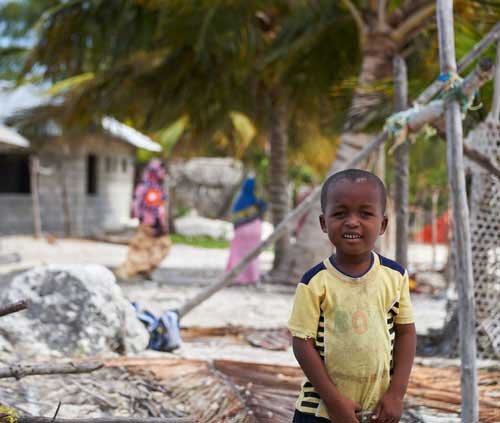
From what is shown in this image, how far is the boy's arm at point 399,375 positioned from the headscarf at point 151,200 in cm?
752

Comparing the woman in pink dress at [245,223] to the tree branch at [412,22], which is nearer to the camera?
the tree branch at [412,22]

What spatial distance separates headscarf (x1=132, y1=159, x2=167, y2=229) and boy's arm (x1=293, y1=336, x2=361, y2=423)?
7.56 m

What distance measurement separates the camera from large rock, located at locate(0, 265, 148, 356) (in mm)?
4453

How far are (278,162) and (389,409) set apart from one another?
371 inches

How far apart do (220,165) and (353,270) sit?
23.8 m

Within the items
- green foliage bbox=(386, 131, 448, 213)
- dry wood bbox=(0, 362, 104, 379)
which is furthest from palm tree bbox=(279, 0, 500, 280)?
green foliage bbox=(386, 131, 448, 213)

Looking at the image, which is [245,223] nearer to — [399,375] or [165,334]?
[165,334]

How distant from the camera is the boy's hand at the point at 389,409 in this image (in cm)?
206

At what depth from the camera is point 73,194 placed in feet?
60.0

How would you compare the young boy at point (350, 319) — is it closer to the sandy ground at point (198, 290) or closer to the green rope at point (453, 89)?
the green rope at point (453, 89)

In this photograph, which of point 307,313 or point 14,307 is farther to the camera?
point 14,307

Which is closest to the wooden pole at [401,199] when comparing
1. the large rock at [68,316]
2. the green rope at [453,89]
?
the green rope at [453,89]

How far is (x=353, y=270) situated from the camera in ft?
6.93

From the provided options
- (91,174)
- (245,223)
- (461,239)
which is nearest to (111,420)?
(461,239)
